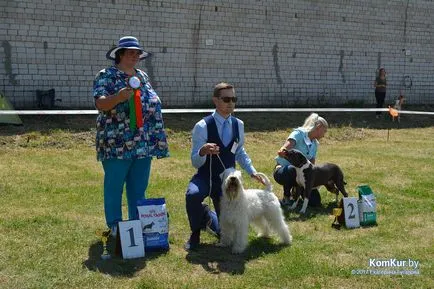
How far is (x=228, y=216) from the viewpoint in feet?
14.9

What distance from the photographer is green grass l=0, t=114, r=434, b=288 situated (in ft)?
13.0

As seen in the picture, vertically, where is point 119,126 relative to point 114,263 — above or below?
above

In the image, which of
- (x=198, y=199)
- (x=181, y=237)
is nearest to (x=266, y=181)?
(x=198, y=199)

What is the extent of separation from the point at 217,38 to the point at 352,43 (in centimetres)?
566

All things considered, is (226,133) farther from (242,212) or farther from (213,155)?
(242,212)

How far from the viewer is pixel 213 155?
15.5 feet

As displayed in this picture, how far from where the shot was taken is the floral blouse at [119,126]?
4430mm

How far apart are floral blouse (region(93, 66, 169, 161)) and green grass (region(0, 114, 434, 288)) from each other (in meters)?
0.86

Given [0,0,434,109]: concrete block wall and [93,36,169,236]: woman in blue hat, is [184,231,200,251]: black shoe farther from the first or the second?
[0,0,434,109]: concrete block wall

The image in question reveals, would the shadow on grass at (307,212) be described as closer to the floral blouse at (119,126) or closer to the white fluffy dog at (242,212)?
the white fluffy dog at (242,212)

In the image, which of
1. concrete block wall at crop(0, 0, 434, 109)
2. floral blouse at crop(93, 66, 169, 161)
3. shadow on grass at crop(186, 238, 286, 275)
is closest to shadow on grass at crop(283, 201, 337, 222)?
shadow on grass at crop(186, 238, 286, 275)

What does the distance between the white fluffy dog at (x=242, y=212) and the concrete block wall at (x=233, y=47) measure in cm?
956

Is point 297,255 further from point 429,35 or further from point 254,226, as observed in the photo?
point 429,35

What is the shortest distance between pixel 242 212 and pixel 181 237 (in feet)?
2.68
